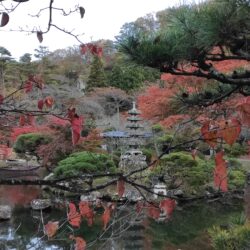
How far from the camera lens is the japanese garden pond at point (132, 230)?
6.47 metres

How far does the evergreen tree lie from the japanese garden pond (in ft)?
33.7

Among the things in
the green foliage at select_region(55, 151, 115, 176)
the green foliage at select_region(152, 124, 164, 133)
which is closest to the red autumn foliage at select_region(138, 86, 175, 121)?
the green foliage at select_region(152, 124, 164, 133)

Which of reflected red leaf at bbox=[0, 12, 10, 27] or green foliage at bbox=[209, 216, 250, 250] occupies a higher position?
reflected red leaf at bbox=[0, 12, 10, 27]

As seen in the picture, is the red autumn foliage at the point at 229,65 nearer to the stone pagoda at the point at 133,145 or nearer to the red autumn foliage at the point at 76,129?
the stone pagoda at the point at 133,145

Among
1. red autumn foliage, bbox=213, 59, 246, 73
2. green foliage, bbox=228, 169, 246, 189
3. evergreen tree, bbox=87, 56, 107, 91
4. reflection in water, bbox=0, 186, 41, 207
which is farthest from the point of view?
evergreen tree, bbox=87, 56, 107, 91

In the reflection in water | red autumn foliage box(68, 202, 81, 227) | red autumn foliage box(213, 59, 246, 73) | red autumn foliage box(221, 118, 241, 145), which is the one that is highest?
red autumn foliage box(213, 59, 246, 73)

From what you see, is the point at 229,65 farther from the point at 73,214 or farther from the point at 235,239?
the point at 73,214

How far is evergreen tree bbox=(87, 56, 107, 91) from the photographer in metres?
19.6

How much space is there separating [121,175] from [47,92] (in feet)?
46.8

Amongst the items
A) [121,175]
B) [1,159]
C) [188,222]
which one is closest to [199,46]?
[121,175]

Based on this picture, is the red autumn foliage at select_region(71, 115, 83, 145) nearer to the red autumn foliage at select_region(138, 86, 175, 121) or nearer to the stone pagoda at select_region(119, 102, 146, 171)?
the stone pagoda at select_region(119, 102, 146, 171)

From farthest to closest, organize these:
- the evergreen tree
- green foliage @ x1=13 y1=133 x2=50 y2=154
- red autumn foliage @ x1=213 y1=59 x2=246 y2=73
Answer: the evergreen tree < green foliage @ x1=13 y1=133 x2=50 y2=154 < red autumn foliage @ x1=213 y1=59 x2=246 y2=73

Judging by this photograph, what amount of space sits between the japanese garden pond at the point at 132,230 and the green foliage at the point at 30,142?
3.47m

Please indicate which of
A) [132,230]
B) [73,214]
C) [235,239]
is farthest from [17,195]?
[73,214]
